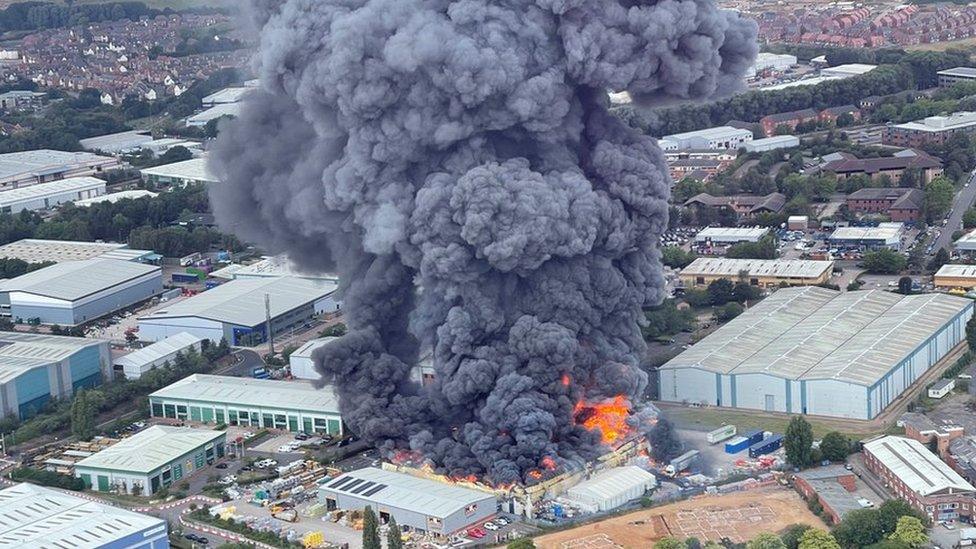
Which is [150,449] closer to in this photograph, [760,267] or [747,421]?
[747,421]

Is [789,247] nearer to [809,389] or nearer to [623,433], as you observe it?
[809,389]

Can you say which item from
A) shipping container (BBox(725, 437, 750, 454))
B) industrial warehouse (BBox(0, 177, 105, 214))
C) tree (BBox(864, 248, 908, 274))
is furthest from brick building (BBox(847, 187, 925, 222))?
industrial warehouse (BBox(0, 177, 105, 214))

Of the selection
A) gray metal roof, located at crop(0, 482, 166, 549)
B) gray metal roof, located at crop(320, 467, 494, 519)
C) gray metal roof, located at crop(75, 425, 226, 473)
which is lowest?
gray metal roof, located at crop(75, 425, 226, 473)

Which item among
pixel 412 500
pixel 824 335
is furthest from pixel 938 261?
pixel 412 500

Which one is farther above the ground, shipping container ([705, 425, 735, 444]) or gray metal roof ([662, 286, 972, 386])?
gray metal roof ([662, 286, 972, 386])

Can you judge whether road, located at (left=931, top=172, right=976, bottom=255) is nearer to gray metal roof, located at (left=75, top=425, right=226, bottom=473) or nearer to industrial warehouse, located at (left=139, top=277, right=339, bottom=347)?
industrial warehouse, located at (left=139, top=277, right=339, bottom=347)

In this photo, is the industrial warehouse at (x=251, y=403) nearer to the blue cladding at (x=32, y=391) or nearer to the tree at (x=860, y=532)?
the blue cladding at (x=32, y=391)
